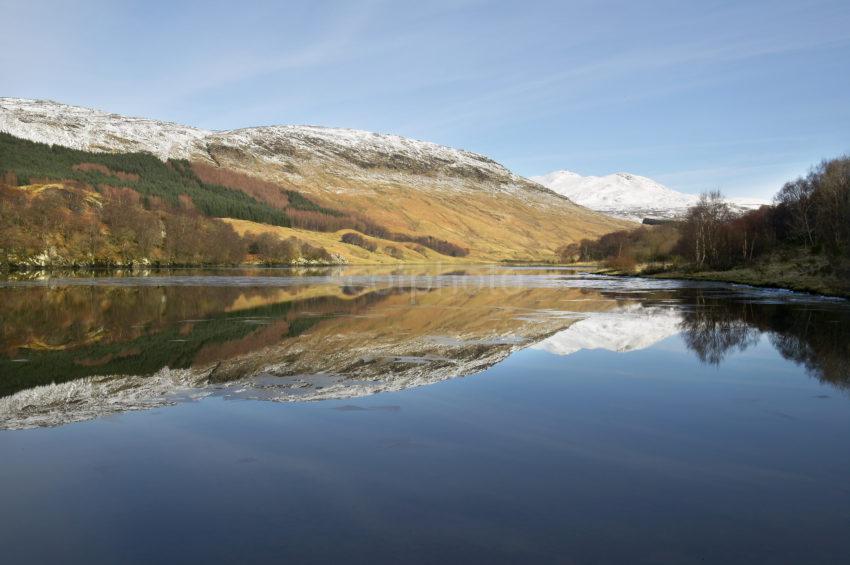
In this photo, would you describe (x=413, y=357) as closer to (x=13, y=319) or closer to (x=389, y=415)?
(x=389, y=415)

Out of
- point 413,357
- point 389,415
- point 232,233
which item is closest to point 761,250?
point 413,357

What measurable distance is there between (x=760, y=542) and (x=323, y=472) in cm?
509

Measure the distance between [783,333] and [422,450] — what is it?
62.8ft

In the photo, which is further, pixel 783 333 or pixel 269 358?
pixel 783 333

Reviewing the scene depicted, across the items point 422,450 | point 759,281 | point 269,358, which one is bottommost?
point 422,450

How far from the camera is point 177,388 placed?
13469mm

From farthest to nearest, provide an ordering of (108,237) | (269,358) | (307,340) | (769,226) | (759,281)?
1. (108,237)
2. (769,226)
3. (759,281)
4. (307,340)
5. (269,358)

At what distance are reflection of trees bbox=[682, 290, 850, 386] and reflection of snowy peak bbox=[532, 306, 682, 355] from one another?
948 mm

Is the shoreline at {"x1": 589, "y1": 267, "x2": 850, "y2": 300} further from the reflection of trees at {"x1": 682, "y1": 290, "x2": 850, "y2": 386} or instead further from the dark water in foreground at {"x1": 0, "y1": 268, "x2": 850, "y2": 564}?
the dark water in foreground at {"x1": 0, "y1": 268, "x2": 850, "y2": 564}

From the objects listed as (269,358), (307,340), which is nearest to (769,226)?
(307,340)

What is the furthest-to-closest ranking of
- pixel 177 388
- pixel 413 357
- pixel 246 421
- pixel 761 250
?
pixel 761 250
pixel 413 357
pixel 177 388
pixel 246 421

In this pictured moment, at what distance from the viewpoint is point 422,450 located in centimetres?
913

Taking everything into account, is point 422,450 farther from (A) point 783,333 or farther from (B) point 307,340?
(A) point 783,333

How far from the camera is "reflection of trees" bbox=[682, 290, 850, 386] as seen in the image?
17.1 metres
